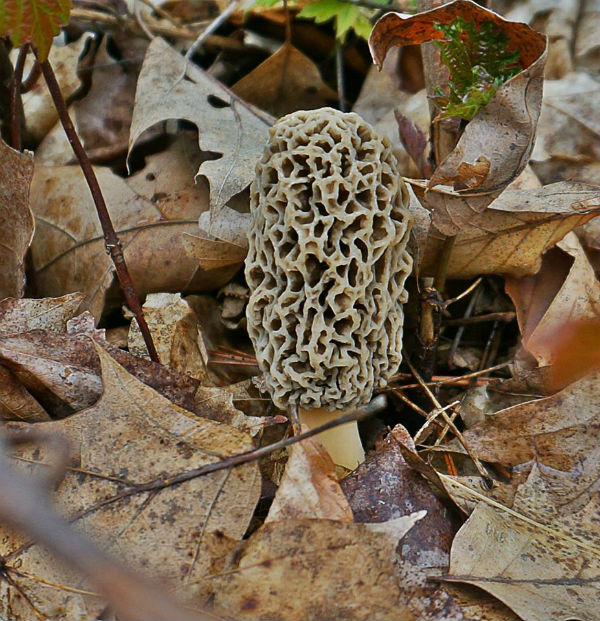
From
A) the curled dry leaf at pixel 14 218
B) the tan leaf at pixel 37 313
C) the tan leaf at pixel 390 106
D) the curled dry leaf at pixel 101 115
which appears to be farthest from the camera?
the curled dry leaf at pixel 101 115

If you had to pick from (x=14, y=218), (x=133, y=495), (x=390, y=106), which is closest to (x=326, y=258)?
(x=133, y=495)

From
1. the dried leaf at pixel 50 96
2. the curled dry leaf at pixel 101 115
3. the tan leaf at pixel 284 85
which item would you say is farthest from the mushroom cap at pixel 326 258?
the dried leaf at pixel 50 96

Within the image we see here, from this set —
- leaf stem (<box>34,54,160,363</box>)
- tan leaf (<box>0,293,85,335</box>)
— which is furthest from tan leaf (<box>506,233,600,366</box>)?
tan leaf (<box>0,293,85,335</box>)

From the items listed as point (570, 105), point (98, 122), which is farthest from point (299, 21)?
point (570, 105)

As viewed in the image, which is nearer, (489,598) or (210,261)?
(489,598)

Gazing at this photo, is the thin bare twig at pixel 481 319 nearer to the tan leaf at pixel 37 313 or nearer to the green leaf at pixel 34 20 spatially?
the tan leaf at pixel 37 313

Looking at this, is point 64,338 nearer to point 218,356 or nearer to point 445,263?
point 218,356

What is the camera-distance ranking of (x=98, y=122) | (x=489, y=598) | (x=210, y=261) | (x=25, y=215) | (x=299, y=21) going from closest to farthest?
(x=489, y=598)
(x=25, y=215)
(x=210, y=261)
(x=98, y=122)
(x=299, y=21)
